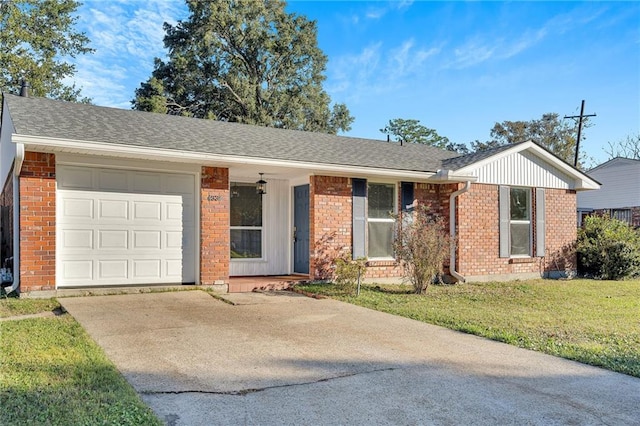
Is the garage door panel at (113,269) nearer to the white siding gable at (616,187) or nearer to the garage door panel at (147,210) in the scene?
the garage door panel at (147,210)

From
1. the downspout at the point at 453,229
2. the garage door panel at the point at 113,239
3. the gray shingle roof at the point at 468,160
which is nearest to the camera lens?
the garage door panel at the point at 113,239

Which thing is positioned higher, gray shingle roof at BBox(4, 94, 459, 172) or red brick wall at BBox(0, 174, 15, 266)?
gray shingle roof at BBox(4, 94, 459, 172)

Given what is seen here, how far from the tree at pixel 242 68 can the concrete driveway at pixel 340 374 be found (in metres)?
21.1

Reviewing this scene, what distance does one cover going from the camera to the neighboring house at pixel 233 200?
8.09m

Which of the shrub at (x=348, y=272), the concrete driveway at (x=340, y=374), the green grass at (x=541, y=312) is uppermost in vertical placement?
the shrub at (x=348, y=272)

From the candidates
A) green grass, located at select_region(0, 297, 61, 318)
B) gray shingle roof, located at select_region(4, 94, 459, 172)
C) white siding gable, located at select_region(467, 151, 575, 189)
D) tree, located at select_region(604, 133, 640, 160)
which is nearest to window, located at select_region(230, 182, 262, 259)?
gray shingle roof, located at select_region(4, 94, 459, 172)

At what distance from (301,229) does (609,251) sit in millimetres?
8735

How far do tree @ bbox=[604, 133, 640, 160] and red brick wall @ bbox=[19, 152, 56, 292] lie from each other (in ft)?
140

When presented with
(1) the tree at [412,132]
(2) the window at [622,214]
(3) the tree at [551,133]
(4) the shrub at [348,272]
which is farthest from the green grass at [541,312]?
(1) the tree at [412,132]

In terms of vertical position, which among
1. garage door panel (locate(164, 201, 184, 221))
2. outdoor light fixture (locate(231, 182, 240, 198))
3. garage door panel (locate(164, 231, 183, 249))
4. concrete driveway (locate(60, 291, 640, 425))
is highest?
outdoor light fixture (locate(231, 182, 240, 198))

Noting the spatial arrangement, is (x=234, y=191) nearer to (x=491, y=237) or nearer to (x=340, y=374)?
(x=491, y=237)

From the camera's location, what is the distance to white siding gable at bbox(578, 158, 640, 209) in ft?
73.6

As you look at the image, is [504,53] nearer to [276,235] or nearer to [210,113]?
[276,235]

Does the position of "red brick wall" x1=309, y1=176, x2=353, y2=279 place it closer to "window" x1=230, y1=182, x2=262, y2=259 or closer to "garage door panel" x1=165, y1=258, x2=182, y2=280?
"window" x1=230, y1=182, x2=262, y2=259
